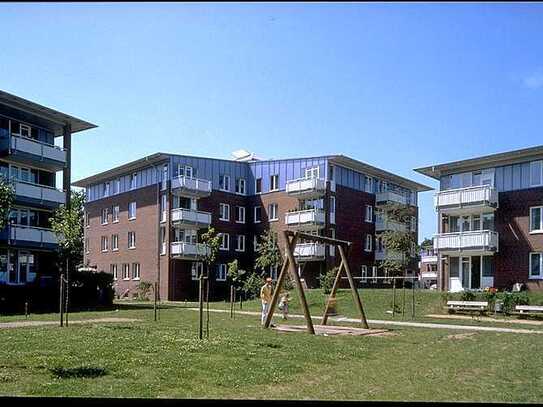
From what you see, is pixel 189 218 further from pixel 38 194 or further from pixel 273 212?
pixel 38 194

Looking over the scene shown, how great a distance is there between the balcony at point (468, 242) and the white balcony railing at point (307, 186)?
10296 millimetres

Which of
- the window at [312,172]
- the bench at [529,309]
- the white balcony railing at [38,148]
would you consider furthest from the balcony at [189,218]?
the bench at [529,309]

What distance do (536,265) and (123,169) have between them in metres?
32.0

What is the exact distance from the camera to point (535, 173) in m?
37.8

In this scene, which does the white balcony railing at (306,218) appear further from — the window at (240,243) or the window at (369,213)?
the window at (240,243)

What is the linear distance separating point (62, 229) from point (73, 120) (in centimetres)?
1571

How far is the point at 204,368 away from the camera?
1051 cm

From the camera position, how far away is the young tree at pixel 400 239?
35906mm

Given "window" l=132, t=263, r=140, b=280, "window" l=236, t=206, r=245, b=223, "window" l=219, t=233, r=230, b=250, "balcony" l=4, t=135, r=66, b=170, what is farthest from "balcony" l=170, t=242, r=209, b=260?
"balcony" l=4, t=135, r=66, b=170

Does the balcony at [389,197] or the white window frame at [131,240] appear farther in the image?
the white window frame at [131,240]

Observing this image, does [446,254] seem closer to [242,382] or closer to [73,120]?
[73,120]

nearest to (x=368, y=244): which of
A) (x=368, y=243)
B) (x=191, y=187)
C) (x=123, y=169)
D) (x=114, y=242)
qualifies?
(x=368, y=243)

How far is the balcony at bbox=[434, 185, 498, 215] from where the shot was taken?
127ft

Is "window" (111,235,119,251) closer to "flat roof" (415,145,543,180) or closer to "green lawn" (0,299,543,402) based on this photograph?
"flat roof" (415,145,543,180)
